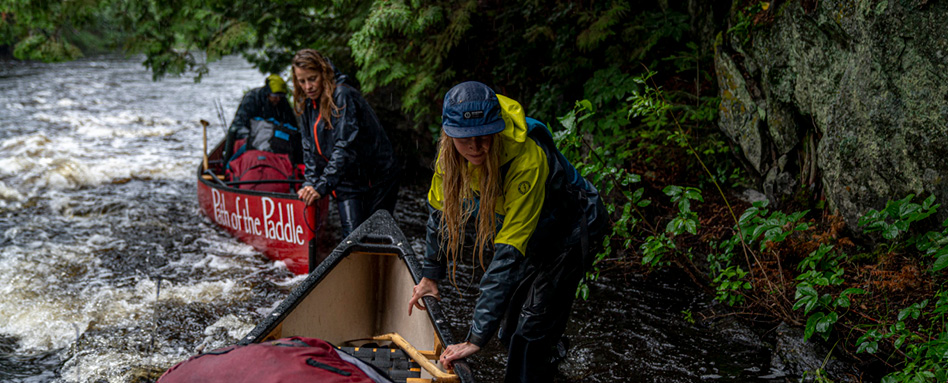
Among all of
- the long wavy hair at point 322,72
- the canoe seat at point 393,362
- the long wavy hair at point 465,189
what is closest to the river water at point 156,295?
the canoe seat at point 393,362

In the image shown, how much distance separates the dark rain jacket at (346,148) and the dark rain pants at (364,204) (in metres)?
0.05

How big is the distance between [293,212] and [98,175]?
6.33m

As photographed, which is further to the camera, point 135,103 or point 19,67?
point 19,67

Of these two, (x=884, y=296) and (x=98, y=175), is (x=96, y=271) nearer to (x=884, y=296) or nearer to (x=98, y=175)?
(x=98, y=175)

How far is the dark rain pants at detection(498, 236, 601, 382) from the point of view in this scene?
2.68 m

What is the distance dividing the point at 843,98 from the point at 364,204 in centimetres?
350

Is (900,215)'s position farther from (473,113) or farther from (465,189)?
(473,113)

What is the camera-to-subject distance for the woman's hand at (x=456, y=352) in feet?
8.24

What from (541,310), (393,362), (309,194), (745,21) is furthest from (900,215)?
(309,194)

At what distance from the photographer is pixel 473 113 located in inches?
85.1

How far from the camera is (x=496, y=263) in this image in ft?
7.89

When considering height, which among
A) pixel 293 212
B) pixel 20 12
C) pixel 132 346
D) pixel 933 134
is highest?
pixel 20 12

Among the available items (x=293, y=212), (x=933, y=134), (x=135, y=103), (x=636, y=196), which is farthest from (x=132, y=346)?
(x=135, y=103)

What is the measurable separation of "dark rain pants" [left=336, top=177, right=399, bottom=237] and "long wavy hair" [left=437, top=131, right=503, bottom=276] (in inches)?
88.5
